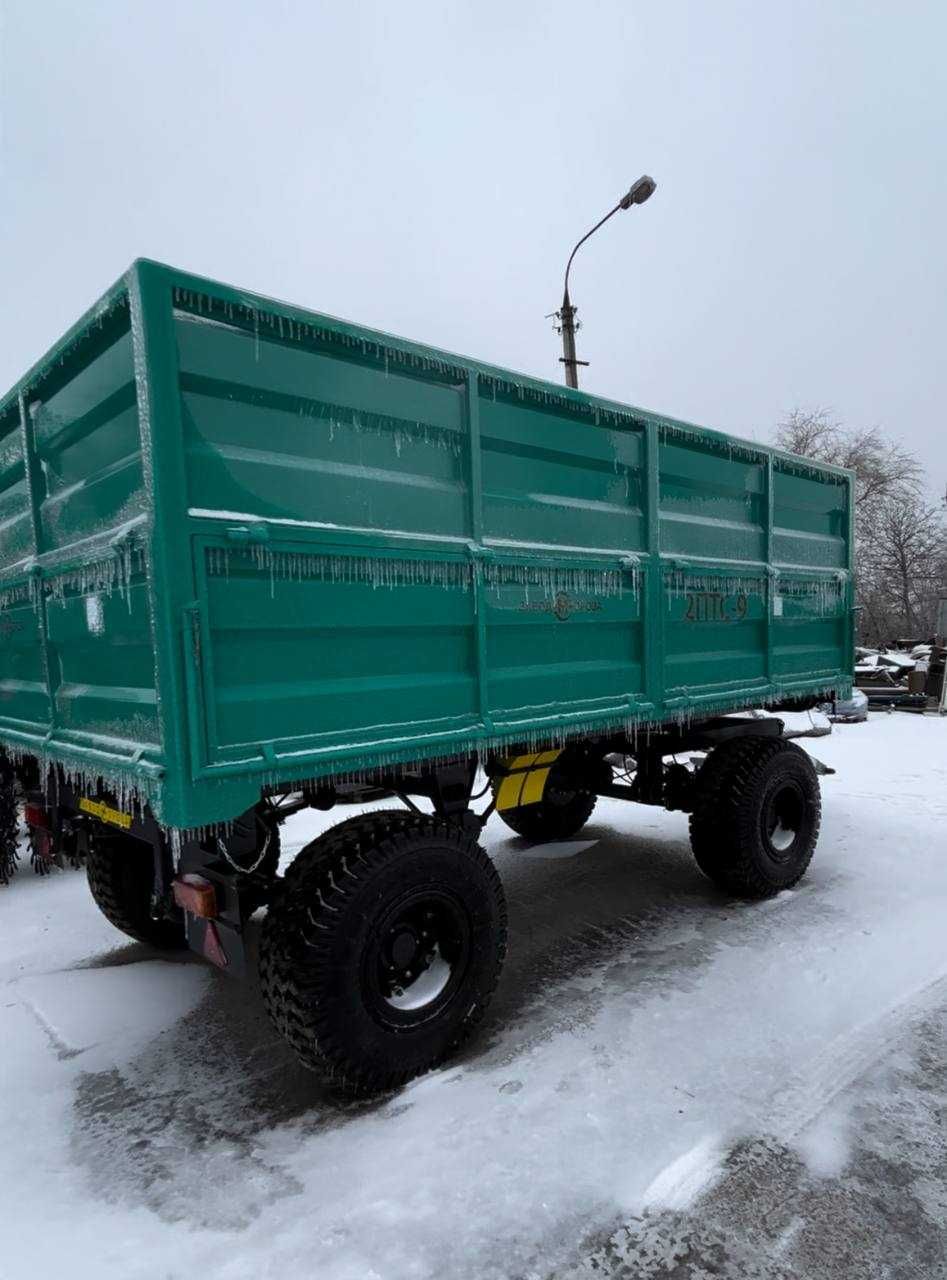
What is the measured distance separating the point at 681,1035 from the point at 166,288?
317 centimetres

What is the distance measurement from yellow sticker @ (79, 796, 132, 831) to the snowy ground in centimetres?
92

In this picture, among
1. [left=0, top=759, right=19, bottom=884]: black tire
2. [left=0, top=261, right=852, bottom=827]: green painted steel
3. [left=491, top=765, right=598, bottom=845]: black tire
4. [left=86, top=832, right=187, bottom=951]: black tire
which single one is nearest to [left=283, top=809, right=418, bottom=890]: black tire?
[left=0, top=261, right=852, bottom=827]: green painted steel

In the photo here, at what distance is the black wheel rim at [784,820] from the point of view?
14.4 ft

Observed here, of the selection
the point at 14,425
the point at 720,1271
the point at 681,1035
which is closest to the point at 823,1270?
the point at 720,1271

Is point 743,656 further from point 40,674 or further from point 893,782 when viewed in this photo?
point 893,782

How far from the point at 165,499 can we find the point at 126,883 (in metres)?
2.38

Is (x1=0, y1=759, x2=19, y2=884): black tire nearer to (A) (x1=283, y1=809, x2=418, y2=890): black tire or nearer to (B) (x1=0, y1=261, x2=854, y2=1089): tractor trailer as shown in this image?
(B) (x1=0, y1=261, x2=854, y2=1089): tractor trailer

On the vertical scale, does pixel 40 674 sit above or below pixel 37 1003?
above

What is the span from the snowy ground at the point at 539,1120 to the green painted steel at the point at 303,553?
3.61 feet

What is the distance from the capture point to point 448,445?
288 cm

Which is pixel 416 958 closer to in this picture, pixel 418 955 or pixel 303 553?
pixel 418 955

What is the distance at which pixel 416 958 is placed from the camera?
2758 mm

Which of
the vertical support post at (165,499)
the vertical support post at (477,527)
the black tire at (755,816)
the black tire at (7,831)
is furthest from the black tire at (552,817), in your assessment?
the vertical support post at (165,499)

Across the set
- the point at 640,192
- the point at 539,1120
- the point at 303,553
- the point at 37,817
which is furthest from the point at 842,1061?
the point at 640,192
